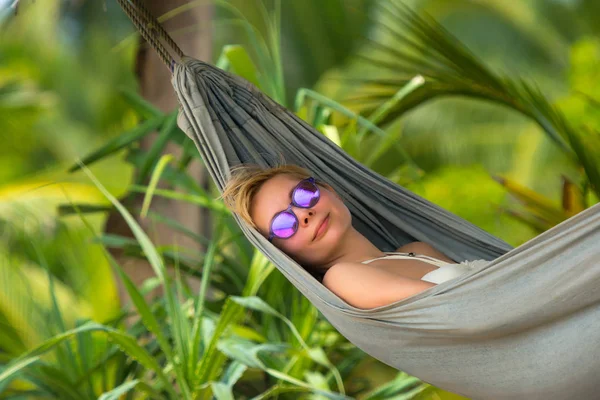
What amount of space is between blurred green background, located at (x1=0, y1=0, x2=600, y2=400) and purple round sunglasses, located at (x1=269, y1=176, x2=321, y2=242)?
633 millimetres

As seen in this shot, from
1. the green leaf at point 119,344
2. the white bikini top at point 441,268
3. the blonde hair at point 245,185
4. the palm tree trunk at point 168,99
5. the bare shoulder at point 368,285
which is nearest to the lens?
the bare shoulder at point 368,285

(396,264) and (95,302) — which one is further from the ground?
(95,302)

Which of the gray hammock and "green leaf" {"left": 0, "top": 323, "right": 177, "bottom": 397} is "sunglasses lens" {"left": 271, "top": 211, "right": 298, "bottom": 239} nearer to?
the gray hammock

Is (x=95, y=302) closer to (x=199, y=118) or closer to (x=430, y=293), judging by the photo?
(x=199, y=118)

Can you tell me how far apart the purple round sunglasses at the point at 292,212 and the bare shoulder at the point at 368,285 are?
0.48 ft

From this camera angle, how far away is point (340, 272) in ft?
4.81

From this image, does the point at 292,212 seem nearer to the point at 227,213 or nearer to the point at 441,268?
the point at 441,268

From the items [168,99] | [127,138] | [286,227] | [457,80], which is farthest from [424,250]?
[168,99]

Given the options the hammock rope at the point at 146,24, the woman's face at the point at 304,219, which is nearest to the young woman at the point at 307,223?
the woman's face at the point at 304,219

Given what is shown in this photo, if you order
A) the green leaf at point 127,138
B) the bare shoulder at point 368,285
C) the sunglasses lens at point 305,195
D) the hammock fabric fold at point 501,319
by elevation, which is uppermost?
the green leaf at point 127,138

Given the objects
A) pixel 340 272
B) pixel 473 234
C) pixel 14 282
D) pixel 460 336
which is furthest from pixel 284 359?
pixel 14 282

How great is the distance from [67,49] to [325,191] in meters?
8.02

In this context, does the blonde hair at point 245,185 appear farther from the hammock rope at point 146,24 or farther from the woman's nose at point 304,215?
the hammock rope at point 146,24

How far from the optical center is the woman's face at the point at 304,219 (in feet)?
5.25
